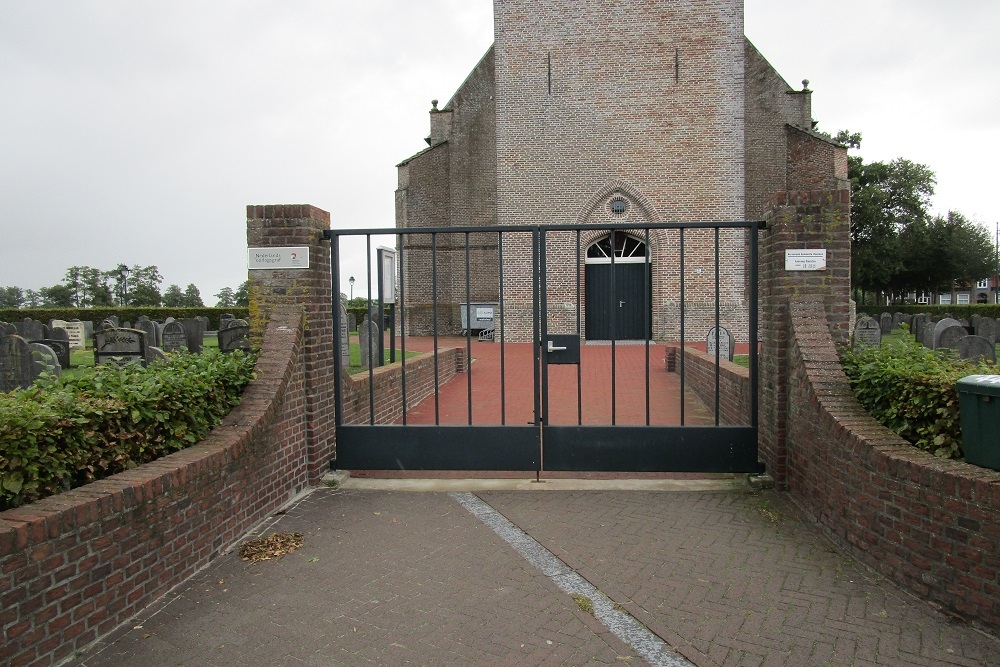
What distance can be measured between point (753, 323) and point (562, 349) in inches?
62.4

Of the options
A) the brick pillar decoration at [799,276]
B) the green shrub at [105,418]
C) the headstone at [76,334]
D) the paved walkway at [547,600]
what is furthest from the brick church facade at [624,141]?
the green shrub at [105,418]

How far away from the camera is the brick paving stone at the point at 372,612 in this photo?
9.34ft

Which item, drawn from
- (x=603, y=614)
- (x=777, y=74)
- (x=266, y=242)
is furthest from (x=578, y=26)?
(x=603, y=614)

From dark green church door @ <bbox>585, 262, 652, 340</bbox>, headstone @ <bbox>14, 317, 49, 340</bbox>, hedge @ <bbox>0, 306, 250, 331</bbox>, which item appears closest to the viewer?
headstone @ <bbox>14, 317, 49, 340</bbox>

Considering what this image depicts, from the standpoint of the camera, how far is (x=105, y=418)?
344 centimetres

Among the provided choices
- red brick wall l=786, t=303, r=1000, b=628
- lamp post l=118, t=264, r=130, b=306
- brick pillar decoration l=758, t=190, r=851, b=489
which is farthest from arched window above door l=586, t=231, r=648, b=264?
lamp post l=118, t=264, r=130, b=306

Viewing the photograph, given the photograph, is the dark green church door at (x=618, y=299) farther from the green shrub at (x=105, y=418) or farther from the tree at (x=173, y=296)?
the tree at (x=173, y=296)

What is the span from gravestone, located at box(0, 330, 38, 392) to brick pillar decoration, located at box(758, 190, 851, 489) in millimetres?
10242

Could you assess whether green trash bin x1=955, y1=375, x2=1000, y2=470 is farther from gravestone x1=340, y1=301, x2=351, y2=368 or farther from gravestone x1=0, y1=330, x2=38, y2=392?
Result: gravestone x1=0, y1=330, x2=38, y2=392

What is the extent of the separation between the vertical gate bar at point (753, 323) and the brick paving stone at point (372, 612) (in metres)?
2.59

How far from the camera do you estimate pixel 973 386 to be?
10.5ft

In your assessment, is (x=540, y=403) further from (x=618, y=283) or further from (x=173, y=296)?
(x=173, y=296)

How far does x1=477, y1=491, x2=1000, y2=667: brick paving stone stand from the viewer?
286 centimetres

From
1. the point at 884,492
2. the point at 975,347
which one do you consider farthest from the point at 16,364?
the point at 975,347
